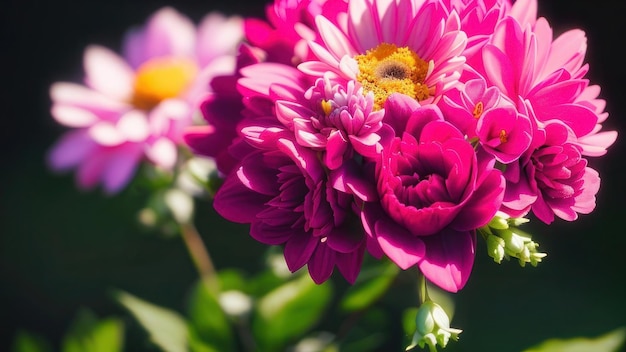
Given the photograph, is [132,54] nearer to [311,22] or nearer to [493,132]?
[311,22]

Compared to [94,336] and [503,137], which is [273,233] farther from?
[94,336]

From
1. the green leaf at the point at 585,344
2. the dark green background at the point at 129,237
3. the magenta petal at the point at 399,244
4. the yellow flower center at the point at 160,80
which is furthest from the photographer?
the dark green background at the point at 129,237

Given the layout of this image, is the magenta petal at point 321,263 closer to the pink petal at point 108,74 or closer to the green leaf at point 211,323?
the green leaf at point 211,323

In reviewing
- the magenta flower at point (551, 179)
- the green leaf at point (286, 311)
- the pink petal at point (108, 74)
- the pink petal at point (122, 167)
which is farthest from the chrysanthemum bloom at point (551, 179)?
the pink petal at point (108, 74)


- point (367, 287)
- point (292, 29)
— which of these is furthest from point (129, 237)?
point (292, 29)

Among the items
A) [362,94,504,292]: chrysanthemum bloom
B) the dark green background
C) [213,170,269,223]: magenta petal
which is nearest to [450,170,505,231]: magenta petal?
[362,94,504,292]: chrysanthemum bloom

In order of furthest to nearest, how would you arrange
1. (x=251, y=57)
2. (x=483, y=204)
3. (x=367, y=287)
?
(x=367, y=287) → (x=251, y=57) → (x=483, y=204)

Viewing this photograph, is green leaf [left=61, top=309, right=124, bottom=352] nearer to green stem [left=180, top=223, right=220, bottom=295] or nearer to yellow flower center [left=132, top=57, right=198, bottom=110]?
green stem [left=180, top=223, right=220, bottom=295]
